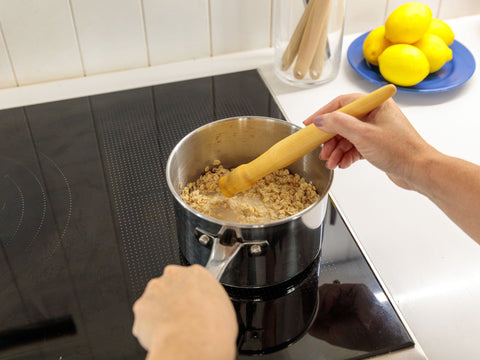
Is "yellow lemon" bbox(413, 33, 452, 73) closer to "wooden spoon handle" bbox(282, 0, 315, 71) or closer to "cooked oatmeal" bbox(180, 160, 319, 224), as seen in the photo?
"wooden spoon handle" bbox(282, 0, 315, 71)

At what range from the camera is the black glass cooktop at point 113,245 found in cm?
65

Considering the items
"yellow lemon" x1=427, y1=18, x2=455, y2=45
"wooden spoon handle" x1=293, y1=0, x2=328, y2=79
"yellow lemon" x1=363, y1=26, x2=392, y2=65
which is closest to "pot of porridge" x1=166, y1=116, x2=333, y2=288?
"wooden spoon handle" x1=293, y1=0, x2=328, y2=79

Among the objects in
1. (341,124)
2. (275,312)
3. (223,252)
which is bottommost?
(275,312)

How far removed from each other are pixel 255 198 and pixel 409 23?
1.51 ft

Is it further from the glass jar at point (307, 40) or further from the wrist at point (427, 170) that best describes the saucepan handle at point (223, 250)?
the glass jar at point (307, 40)

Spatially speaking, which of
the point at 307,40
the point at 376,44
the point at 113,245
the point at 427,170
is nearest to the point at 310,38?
the point at 307,40

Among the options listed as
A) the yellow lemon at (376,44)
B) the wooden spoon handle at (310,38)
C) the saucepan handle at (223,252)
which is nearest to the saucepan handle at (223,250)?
the saucepan handle at (223,252)

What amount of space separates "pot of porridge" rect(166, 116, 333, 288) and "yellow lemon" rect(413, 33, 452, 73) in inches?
15.4

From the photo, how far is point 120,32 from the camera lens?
3.56 feet

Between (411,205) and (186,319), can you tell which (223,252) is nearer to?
(186,319)

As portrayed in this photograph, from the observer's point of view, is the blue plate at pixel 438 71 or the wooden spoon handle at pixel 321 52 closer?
the wooden spoon handle at pixel 321 52

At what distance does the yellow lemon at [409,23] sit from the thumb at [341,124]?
41 centimetres

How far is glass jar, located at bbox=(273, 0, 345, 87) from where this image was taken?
0.95 m

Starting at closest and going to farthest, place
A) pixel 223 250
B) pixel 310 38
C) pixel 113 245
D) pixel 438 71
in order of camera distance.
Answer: pixel 223 250 → pixel 113 245 → pixel 310 38 → pixel 438 71
